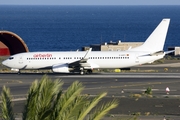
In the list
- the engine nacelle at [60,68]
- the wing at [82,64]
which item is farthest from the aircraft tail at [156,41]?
the engine nacelle at [60,68]

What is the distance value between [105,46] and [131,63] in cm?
2664

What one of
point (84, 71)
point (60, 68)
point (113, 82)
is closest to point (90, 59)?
point (84, 71)

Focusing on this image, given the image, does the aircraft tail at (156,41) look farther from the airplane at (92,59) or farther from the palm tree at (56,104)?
the palm tree at (56,104)

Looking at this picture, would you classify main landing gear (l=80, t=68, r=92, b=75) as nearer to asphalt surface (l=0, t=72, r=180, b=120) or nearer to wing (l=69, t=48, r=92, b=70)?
wing (l=69, t=48, r=92, b=70)

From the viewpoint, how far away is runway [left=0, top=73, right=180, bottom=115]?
126 ft

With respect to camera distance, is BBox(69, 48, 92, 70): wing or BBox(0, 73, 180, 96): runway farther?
BBox(69, 48, 92, 70): wing

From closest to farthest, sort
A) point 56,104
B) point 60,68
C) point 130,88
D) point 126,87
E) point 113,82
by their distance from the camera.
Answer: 1. point 56,104
2. point 130,88
3. point 126,87
4. point 113,82
5. point 60,68

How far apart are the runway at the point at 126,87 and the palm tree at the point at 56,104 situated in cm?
1969

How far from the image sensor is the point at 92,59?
5909cm

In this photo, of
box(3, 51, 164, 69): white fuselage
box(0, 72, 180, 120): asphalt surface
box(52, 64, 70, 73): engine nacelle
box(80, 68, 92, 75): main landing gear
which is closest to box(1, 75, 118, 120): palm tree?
box(0, 72, 180, 120): asphalt surface

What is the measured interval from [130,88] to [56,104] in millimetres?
32974

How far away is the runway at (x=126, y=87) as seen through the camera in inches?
1507

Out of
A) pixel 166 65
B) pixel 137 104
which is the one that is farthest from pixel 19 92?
pixel 166 65

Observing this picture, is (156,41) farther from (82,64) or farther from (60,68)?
(60,68)
